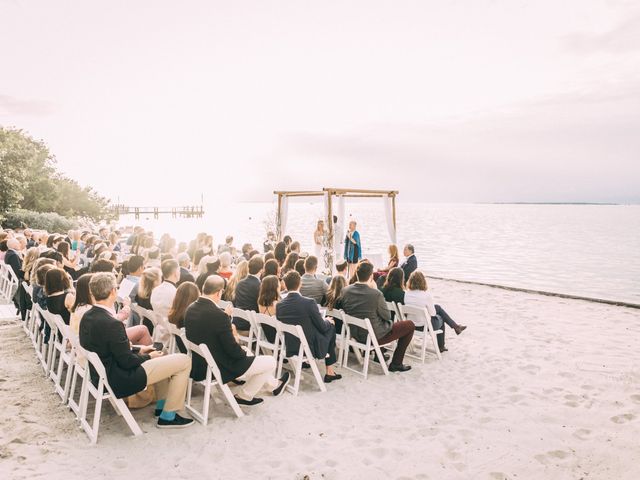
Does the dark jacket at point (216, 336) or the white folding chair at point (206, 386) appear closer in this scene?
the white folding chair at point (206, 386)

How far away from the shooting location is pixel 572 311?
9.53m

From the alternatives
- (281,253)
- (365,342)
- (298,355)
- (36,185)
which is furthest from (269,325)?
(36,185)

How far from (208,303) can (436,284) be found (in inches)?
393

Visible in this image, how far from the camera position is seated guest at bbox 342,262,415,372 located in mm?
5637

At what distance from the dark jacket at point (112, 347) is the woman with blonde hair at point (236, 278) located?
2514 millimetres

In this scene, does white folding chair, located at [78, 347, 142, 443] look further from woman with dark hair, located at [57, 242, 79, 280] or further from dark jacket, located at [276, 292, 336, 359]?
woman with dark hair, located at [57, 242, 79, 280]

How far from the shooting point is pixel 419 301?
6.33 metres

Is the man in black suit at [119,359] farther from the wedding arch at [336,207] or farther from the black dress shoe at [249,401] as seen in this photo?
→ the wedding arch at [336,207]

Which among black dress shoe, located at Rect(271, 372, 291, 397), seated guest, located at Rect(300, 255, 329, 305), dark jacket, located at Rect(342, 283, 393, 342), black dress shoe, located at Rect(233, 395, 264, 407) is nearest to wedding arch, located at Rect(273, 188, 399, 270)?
seated guest, located at Rect(300, 255, 329, 305)

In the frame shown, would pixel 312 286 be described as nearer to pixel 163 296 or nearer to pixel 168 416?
pixel 163 296

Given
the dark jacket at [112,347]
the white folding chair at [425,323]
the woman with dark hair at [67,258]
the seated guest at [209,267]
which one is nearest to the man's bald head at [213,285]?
the dark jacket at [112,347]

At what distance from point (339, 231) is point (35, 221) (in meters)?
22.2

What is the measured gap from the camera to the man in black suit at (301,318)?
5184 mm

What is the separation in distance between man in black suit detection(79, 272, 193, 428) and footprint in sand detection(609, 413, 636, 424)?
4.20m
